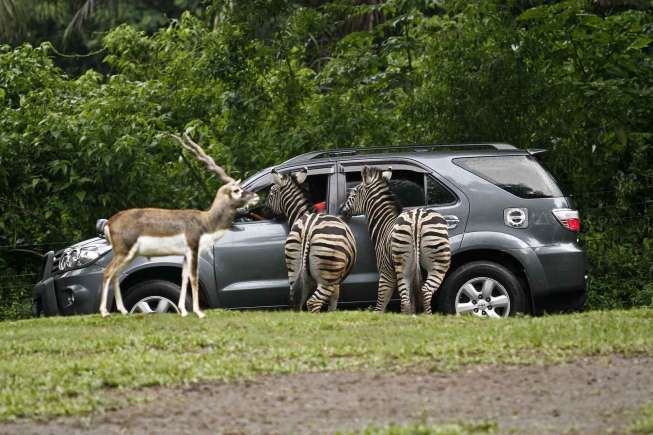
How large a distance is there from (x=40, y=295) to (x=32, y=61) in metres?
5.16

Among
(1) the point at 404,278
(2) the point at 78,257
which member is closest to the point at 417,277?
(1) the point at 404,278

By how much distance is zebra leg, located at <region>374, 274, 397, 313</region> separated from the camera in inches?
472

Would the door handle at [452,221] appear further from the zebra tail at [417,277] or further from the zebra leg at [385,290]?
the zebra leg at [385,290]

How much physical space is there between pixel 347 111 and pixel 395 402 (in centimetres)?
857

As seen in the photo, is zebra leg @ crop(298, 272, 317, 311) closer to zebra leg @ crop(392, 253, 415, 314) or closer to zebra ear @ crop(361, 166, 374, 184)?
zebra leg @ crop(392, 253, 415, 314)

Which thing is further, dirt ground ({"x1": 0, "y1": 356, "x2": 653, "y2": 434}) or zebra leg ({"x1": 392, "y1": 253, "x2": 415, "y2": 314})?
zebra leg ({"x1": 392, "y1": 253, "x2": 415, "y2": 314})

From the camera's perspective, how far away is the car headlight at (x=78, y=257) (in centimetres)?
1222

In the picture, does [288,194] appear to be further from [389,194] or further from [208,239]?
[208,239]

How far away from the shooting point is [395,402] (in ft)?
25.3

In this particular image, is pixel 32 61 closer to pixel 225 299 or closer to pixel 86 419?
pixel 225 299

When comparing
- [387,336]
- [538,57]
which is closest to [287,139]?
[538,57]

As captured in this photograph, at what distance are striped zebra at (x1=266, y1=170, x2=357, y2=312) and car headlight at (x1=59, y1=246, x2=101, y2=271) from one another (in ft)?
6.27

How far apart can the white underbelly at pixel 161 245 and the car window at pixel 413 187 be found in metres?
2.49

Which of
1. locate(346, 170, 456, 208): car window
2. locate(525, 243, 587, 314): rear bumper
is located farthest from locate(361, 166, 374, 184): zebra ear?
locate(525, 243, 587, 314): rear bumper
